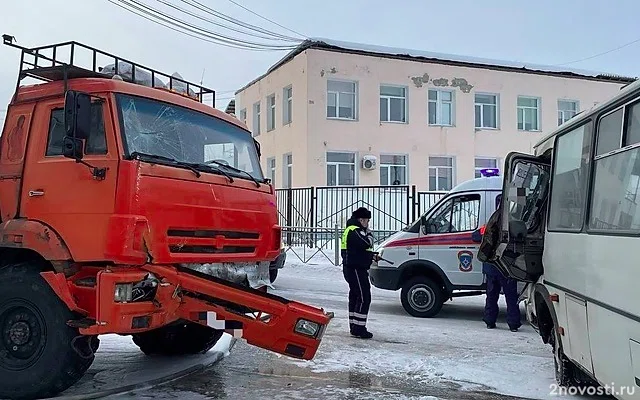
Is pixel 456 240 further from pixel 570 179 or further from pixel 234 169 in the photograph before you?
pixel 234 169

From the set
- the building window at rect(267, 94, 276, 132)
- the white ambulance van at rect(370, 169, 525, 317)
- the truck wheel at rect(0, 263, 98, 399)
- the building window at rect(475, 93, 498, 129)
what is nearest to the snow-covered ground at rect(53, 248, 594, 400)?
the truck wheel at rect(0, 263, 98, 399)

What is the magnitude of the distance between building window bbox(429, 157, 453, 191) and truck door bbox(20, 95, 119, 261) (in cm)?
Result: 1986

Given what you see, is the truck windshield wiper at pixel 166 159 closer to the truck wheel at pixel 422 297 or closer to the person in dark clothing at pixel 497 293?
the person in dark clothing at pixel 497 293

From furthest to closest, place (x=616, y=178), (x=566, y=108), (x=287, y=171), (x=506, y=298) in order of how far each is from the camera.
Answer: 1. (x=566, y=108)
2. (x=287, y=171)
3. (x=506, y=298)
4. (x=616, y=178)

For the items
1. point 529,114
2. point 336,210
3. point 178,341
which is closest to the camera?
point 178,341

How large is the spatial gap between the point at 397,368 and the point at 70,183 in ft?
13.0

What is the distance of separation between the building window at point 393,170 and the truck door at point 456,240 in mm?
13363

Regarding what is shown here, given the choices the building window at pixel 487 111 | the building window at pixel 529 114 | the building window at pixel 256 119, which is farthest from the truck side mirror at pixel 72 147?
the building window at pixel 529 114

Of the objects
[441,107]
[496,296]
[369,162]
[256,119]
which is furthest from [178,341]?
[256,119]

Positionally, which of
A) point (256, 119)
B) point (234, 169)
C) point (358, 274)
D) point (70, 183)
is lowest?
point (358, 274)

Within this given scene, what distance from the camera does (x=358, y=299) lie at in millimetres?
8383

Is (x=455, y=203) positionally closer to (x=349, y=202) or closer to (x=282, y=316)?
(x=282, y=316)

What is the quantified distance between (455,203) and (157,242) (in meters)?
6.30

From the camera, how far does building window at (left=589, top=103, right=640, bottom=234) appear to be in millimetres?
3920
